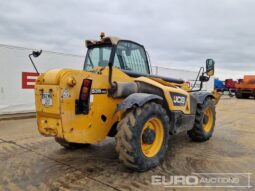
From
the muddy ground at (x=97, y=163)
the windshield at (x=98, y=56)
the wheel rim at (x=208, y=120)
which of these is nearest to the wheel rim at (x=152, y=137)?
the muddy ground at (x=97, y=163)

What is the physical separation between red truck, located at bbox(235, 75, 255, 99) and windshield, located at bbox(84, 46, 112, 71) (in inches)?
945

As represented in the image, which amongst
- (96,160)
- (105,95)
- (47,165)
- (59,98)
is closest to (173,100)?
(105,95)

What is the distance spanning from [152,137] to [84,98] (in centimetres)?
124

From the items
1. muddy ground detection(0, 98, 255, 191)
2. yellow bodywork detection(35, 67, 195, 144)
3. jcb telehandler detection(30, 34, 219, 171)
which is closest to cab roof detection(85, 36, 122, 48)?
jcb telehandler detection(30, 34, 219, 171)

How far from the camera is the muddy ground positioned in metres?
3.56

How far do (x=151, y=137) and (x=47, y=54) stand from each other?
7864 mm

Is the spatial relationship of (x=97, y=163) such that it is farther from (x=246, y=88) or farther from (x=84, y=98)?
(x=246, y=88)

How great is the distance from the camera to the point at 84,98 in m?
3.80

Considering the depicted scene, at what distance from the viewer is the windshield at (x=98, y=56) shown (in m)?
4.72

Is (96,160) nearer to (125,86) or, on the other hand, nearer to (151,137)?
(151,137)

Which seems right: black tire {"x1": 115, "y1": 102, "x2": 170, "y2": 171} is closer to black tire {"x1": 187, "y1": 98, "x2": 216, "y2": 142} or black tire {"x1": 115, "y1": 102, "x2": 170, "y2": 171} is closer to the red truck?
black tire {"x1": 187, "y1": 98, "x2": 216, "y2": 142}

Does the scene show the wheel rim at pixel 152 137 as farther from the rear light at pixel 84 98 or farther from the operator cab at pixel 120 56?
the operator cab at pixel 120 56

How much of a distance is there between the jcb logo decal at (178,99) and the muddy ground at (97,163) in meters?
0.96

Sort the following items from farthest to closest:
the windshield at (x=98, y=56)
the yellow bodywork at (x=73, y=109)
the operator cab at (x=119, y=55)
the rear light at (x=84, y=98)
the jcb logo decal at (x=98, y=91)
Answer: the windshield at (x=98, y=56) → the operator cab at (x=119, y=55) → the jcb logo decal at (x=98, y=91) → the rear light at (x=84, y=98) → the yellow bodywork at (x=73, y=109)
